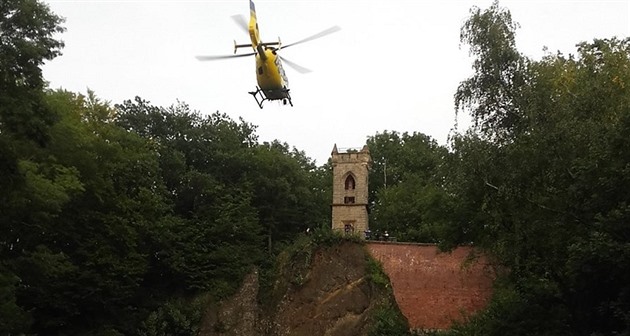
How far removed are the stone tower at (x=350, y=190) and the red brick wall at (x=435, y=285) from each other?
25.5 feet

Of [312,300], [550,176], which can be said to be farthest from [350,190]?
[550,176]

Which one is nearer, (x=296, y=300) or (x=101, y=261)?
(x=101, y=261)

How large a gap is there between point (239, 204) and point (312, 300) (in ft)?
21.2

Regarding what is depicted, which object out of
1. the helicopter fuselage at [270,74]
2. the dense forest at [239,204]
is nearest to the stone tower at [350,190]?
the dense forest at [239,204]

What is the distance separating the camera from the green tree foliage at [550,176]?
15.5 metres

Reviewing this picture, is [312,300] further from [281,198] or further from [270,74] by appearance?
[270,74]

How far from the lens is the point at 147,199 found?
3088cm

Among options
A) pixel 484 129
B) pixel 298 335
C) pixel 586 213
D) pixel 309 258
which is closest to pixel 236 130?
pixel 309 258

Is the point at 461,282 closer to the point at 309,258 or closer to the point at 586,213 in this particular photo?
the point at 309,258

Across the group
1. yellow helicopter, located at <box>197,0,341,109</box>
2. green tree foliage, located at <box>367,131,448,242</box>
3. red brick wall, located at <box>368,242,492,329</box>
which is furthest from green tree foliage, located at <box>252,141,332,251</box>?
yellow helicopter, located at <box>197,0,341,109</box>

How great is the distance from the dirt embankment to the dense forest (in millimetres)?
1171

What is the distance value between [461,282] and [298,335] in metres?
7.81

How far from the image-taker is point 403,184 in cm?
4838

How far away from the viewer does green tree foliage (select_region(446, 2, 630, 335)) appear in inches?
609
